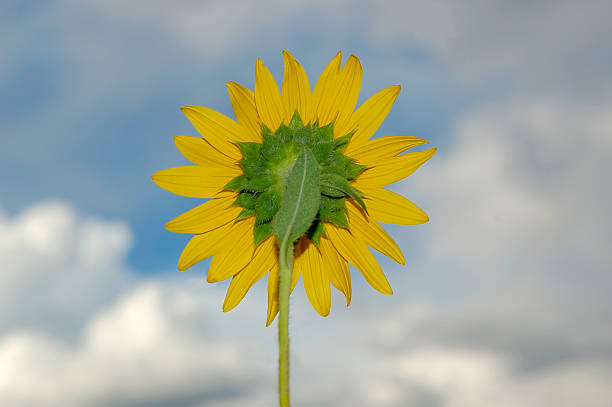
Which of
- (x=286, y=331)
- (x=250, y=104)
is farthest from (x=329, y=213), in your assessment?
(x=286, y=331)

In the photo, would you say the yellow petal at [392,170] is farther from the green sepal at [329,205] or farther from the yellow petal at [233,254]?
the yellow petal at [233,254]

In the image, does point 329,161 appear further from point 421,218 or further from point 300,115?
point 421,218

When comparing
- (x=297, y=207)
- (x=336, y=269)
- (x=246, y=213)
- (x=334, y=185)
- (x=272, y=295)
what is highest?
(x=246, y=213)

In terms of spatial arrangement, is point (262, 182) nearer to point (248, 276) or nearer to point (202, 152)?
point (202, 152)

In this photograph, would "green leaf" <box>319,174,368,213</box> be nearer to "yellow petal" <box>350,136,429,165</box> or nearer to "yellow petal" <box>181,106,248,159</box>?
"yellow petal" <box>350,136,429,165</box>

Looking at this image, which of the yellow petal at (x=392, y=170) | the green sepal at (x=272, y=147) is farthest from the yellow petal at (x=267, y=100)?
the yellow petal at (x=392, y=170)

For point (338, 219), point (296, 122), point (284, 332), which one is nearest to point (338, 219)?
point (338, 219)
